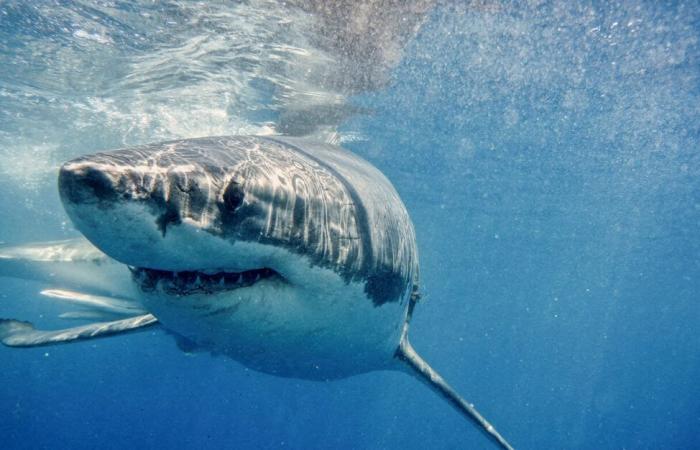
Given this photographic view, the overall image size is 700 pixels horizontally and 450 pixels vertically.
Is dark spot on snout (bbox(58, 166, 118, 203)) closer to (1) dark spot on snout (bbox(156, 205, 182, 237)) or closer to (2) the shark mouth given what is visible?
(1) dark spot on snout (bbox(156, 205, 182, 237))

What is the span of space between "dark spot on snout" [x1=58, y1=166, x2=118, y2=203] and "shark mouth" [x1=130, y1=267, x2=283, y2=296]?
0.57 m

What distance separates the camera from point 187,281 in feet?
7.54

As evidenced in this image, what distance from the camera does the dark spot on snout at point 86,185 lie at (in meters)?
1.75

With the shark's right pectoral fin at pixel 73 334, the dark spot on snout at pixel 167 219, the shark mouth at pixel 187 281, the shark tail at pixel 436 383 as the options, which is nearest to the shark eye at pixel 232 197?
the dark spot on snout at pixel 167 219

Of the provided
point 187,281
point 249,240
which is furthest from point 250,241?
point 187,281

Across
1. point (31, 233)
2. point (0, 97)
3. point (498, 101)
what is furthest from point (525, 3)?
point (31, 233)

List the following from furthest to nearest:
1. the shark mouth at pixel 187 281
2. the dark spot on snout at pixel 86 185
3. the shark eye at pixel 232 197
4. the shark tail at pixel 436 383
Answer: the shark tail at pixel 436 383 → the shark mouth at pixel 187 281 → the shark eye at pixel 232 197 → the dark spot on snout at pixel 86 185

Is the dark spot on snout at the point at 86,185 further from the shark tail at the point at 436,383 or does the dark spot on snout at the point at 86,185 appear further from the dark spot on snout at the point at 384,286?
the shark tail at the point at 436,383

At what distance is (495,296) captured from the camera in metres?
61.9

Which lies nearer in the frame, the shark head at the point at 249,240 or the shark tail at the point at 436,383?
the shark head at the point at 249,240

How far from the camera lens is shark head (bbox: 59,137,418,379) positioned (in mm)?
1845

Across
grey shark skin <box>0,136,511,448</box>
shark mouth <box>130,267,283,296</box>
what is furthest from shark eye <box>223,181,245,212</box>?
shark mouth <box>130,267,283,296</box>

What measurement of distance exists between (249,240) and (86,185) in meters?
0.73

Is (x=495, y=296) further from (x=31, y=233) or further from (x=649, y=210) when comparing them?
(x=31, y=233)
